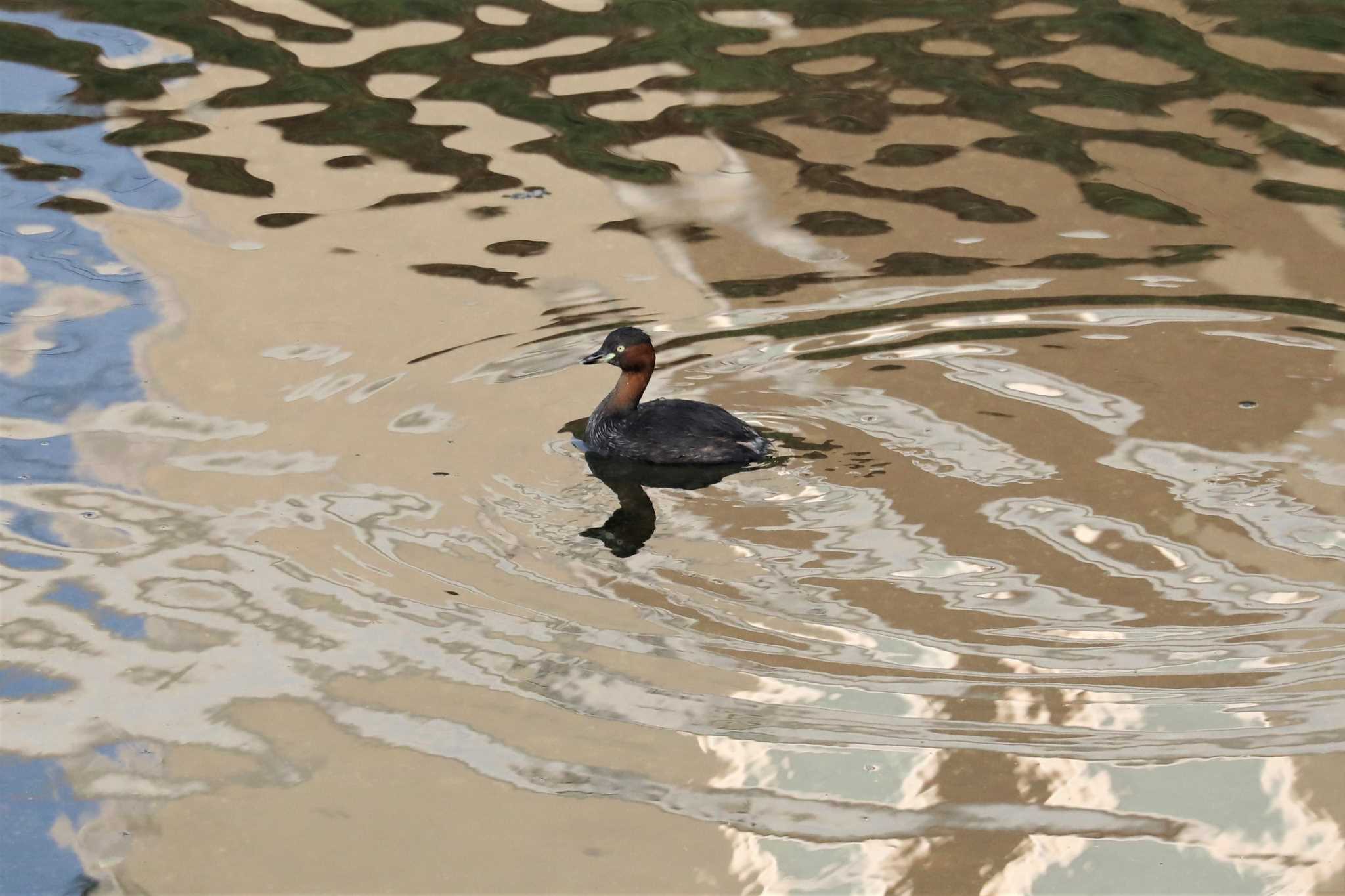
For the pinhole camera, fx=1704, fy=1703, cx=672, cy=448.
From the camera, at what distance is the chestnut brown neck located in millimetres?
8727

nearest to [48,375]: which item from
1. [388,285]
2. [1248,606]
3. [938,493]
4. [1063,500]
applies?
[388,285]

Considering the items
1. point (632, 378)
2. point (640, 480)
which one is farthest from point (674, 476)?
point (632, 378)

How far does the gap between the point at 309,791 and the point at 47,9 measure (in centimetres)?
1007

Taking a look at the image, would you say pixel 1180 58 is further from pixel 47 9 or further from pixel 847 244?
pixel 47 9

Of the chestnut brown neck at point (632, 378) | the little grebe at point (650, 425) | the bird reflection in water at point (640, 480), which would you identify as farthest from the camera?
the chestnut brown neck at point (632, 378)

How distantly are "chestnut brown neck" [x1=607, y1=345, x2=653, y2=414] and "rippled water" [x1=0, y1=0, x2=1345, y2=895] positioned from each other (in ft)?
1.27

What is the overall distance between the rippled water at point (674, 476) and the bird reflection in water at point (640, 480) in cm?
4

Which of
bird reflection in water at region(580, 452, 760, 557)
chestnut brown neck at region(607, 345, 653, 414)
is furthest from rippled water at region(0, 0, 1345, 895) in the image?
chestnut brown neck at region(607, 345, 653, 414)

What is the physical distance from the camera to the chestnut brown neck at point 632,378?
8727 mm

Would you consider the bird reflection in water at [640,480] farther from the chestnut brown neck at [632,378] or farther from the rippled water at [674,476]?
the chestnut brown neck at [632,378]

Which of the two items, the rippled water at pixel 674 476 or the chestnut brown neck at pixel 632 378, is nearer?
the rippled water at pixel 674 476

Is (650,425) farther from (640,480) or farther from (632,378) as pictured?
(632,378)

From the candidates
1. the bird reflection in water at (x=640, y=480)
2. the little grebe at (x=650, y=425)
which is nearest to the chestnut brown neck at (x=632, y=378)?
the little grebe at (x=650, y=425)

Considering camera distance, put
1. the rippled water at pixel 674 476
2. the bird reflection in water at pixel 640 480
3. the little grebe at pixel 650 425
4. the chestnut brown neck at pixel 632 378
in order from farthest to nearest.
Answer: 1. the chestnut brown neck at pixel 632 378
2. the little grebe at pixel 650 425
3. the bird reflection in water at pixel 640 480
4. the rippled water at pixel 674 476
